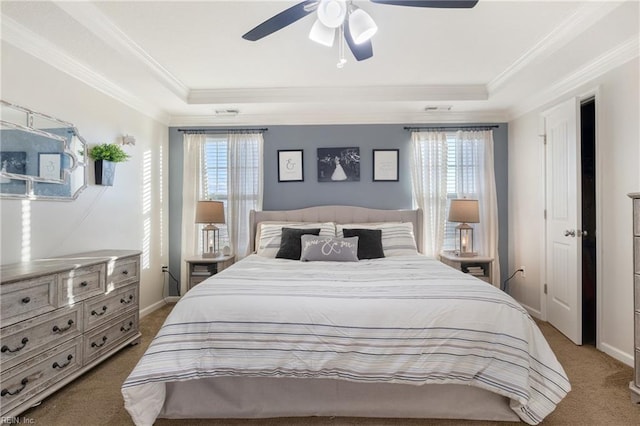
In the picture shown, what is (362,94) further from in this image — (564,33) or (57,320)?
(57,320)

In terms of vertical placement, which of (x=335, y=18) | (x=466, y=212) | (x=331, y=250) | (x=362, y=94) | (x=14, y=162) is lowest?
(x=331, y=250)

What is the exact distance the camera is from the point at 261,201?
169 inches

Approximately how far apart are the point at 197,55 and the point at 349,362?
9.03ft

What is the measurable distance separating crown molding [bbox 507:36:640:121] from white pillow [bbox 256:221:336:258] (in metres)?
2.61

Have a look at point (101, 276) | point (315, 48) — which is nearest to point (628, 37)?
point (315, 48)

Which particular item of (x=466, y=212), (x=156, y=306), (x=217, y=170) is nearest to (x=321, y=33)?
(x=466, y=212)

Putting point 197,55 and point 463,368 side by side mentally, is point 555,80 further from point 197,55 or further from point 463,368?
point 197,55

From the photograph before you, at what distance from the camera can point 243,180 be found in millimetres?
4320

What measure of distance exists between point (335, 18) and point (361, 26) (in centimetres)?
19

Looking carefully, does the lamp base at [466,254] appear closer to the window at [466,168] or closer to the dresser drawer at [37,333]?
the window at [466,168]

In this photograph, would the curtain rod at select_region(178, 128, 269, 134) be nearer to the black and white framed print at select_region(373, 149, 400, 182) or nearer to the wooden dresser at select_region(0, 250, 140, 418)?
the black and white framed print at select_region(373, 149, 400, 182)

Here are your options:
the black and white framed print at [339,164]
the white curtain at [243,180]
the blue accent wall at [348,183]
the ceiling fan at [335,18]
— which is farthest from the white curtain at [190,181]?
the ceiling fan at [335,18]

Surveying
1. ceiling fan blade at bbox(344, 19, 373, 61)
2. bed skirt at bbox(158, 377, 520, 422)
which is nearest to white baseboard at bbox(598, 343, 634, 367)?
bed skirt at bbox(158, 377, 520, 422)

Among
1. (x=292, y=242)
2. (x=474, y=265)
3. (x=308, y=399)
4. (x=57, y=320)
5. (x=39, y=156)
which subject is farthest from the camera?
(x=474, y=265)
